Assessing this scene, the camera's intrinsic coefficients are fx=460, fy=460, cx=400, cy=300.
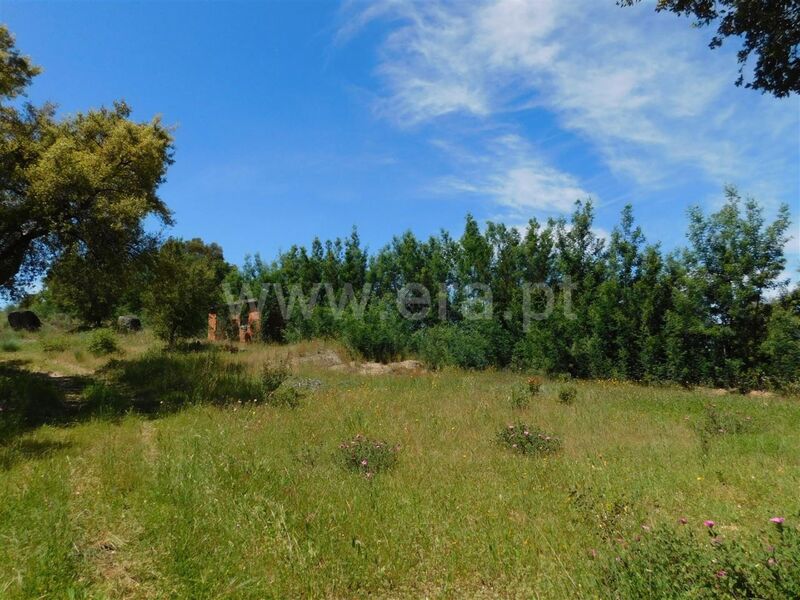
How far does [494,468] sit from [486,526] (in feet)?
6.00

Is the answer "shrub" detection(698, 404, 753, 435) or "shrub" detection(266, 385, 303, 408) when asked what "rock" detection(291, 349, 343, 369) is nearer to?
"shrub" detection(266, 385, 303, 408)

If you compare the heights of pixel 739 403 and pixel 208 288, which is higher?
pixel 208 288

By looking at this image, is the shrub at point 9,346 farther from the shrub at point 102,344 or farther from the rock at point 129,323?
the rock at point 129,323

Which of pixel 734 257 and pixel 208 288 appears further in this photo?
pixel 208 288

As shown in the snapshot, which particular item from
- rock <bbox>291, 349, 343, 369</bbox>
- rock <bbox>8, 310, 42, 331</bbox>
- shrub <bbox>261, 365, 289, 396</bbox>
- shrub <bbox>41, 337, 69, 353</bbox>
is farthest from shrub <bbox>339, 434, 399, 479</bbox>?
rock <bbox>8, 310, 42, 331</bbox>

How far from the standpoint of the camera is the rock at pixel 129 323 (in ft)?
102

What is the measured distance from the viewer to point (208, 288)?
2202cm

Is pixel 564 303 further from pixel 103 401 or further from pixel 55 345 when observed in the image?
pixel 55 345

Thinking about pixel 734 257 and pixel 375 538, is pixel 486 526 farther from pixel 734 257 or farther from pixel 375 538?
pixel 734 257

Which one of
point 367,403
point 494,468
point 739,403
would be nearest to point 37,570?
point 494,468

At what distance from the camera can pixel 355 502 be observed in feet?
16.6

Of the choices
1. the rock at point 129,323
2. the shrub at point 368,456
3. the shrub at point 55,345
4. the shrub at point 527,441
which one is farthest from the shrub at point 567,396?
the rock at point 129,323

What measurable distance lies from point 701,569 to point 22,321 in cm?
4095

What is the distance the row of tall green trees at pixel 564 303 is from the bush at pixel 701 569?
527 inches
